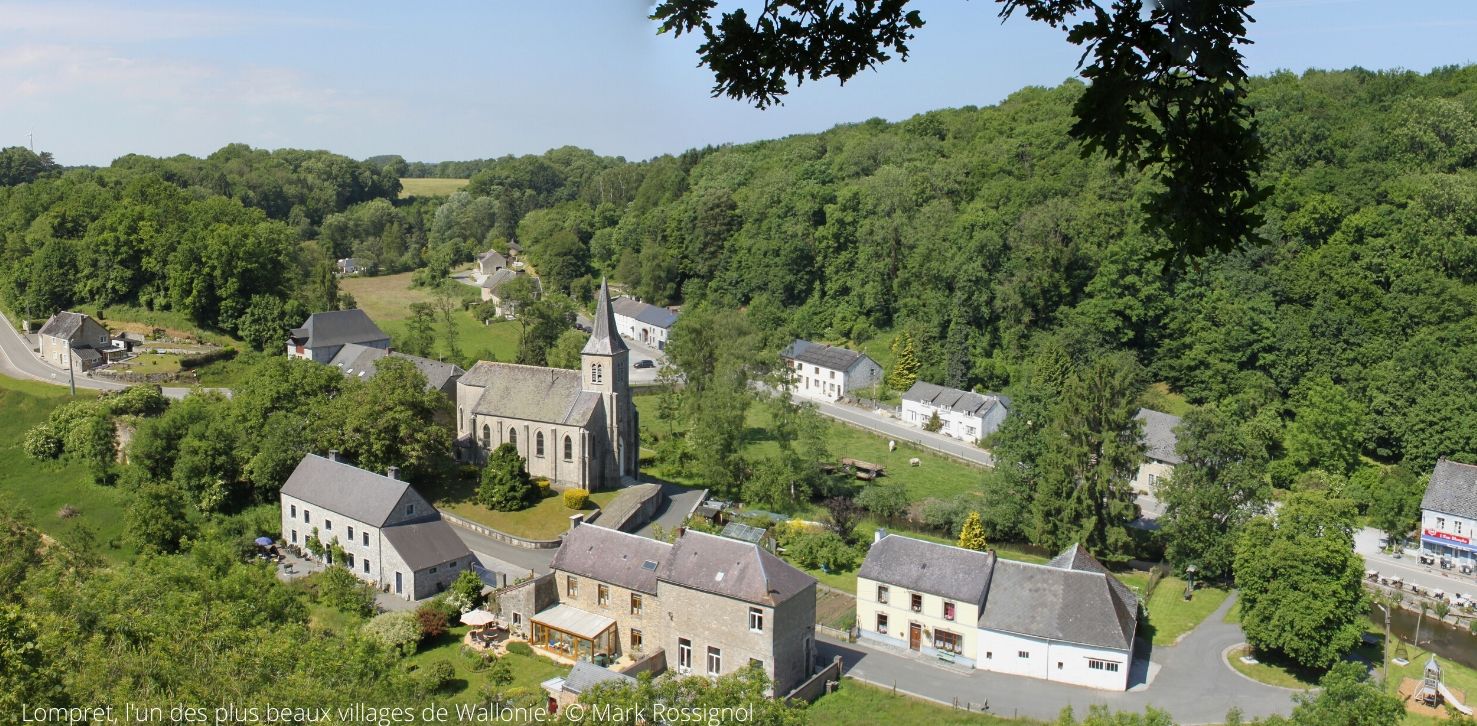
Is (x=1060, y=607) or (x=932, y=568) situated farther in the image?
(x=932, y=568)

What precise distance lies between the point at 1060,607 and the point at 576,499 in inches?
752

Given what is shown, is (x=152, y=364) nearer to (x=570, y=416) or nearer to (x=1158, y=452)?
(x=570, y=416)

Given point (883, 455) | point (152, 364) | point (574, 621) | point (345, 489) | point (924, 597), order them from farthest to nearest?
point (152, 364)
point (883, 455)
point (345, 489)
point (924, 597)
point (574, 621)

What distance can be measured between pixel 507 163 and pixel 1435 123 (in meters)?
99.7

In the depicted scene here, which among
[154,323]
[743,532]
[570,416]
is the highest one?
[154,323]

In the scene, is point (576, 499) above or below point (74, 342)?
below

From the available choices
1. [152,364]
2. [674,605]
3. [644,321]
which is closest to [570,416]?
[674,605]

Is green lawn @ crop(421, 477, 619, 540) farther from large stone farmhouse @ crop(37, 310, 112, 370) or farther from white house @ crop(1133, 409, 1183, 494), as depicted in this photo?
large stone farmhouse @ crop(37, 310, 112, 370)

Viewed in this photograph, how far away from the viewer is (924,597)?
31969mm

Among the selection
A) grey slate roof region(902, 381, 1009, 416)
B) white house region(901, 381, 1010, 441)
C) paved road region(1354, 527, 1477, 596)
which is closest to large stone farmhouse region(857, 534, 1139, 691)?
paved road region(1354, 527, 1477, 596)

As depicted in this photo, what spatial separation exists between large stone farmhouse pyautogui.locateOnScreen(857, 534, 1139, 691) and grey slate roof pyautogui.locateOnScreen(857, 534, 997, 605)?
0.03m

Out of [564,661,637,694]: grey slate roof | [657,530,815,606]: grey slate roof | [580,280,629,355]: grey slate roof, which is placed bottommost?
[564,661,637,694]: grey slate roof

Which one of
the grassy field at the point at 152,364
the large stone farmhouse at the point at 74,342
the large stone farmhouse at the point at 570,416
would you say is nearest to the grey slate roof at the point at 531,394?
the large stone farmhouse at the point at 570,416

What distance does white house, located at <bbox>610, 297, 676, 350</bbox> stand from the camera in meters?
78.0
